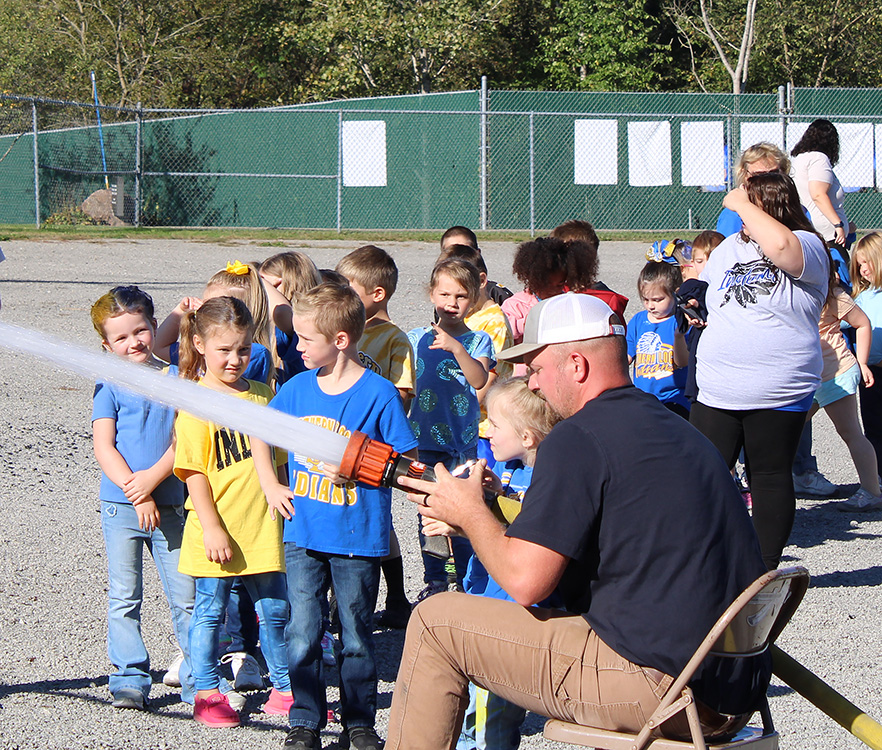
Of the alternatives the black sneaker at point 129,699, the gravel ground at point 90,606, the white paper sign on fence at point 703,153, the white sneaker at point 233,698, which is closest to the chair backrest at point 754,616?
the gravel ground at point 90,606

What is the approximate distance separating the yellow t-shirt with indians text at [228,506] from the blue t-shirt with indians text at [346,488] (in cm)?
27

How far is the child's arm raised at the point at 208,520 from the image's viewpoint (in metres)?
4.19

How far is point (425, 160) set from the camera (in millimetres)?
23031

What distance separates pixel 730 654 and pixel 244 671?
2465 mm

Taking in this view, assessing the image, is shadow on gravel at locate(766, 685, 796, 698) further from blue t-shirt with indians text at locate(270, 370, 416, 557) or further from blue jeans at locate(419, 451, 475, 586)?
blue t-shirt with indians text at locate(270, 370, 416, 557)

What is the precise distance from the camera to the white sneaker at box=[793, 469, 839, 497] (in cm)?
796

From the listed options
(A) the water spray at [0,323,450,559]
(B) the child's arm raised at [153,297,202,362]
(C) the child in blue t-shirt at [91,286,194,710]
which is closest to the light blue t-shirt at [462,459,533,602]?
(A) the water spray at [0,323,450,559]

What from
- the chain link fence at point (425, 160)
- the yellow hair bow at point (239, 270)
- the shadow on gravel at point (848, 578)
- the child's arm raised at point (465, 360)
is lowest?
the shadow on gravel at point (848, 578)

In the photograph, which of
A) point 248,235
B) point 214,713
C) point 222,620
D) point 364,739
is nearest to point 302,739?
point 364,739

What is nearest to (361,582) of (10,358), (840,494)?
(840,494)

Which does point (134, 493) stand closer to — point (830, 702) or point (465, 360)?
point (465, 360)

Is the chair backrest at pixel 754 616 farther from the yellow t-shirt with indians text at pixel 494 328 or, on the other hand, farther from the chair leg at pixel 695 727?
the yellow t-shirt with indians text at pixel 494 328

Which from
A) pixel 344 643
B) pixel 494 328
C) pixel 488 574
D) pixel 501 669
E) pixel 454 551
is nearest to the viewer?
pixel 501 669

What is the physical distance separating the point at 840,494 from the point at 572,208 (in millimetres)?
16180
